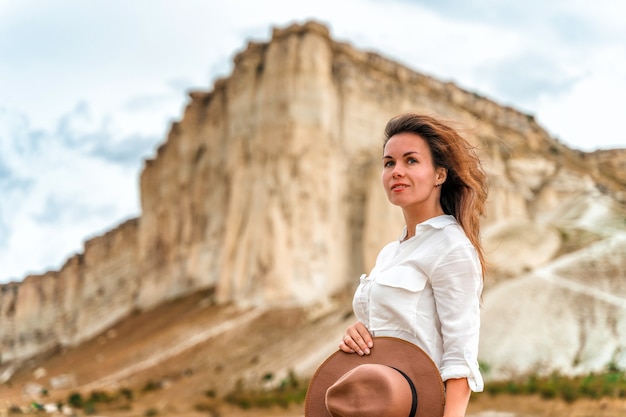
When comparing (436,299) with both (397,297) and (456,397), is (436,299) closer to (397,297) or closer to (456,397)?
(397,297)

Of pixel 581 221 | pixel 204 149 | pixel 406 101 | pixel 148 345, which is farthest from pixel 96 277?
pixel 581 221

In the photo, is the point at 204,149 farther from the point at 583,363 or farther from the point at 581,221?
the point at 583,363

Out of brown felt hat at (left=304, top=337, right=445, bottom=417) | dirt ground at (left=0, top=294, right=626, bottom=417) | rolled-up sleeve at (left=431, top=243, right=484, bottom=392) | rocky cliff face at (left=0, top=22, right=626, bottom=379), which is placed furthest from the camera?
rocky cliff face at (left=0, top=22, right=626, bottom=379)

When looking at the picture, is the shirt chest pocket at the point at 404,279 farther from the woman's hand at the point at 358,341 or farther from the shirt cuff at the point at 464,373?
the shirt cuff at the point at 464,373

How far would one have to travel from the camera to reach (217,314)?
3619 cm

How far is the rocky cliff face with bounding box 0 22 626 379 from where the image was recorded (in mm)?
31156

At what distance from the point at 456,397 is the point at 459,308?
306 millimetres

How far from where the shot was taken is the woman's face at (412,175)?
296 cm

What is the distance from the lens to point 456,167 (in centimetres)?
298

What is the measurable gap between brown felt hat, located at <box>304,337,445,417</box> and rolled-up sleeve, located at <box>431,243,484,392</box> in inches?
3.8

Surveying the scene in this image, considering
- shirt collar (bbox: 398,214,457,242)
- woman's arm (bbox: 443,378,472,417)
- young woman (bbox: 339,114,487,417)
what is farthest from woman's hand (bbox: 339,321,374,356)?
shirt collar (bbox: 398,214,457,242)

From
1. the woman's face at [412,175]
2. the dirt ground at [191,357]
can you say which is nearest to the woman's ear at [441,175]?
the woman's face at [412,175]

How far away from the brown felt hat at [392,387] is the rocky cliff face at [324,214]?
25796 millimetres

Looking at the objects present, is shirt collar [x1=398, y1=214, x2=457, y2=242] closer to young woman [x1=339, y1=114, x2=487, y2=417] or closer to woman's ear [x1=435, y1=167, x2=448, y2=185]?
young woman [x1=339, y1=114, x2=487, y2=417]
